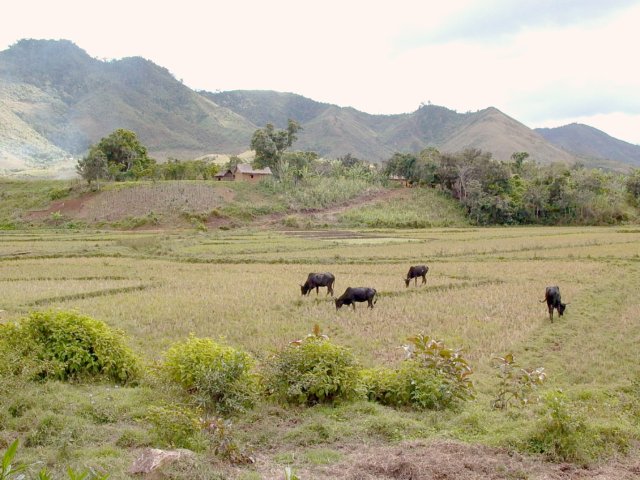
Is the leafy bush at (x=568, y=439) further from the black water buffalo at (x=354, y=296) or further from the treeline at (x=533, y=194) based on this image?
the treeline at (x=533, y=194)

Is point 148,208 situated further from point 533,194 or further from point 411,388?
point 411,388

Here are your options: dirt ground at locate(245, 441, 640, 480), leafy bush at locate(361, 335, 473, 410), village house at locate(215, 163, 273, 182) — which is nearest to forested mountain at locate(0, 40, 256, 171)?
village house at locate(215, 163, 273, 182)

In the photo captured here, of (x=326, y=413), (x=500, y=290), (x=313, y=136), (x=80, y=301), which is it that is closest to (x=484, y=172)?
(x=500, y=290)

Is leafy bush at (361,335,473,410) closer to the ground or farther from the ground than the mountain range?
closer to the ground

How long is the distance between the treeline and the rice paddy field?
26289mm

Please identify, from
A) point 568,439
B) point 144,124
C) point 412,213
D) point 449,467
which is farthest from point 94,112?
point 568,439

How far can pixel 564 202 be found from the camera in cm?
6281

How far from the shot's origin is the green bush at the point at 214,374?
7426 mm

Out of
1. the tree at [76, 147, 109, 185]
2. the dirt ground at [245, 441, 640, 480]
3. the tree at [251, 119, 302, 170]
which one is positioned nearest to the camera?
the dirt ground at [245, 441, 640, 480]

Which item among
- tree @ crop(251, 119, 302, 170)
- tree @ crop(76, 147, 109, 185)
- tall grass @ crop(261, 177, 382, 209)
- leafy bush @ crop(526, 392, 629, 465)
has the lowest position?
leafy bush @ crop(526, 392, 629, 465)

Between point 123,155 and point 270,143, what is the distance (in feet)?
76.9

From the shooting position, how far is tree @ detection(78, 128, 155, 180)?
71938 mm

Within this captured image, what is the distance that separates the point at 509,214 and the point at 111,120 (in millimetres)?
123574

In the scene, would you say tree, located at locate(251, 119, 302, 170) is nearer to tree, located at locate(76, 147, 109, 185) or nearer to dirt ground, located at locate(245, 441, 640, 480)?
tree, located at locate(76, 147, 109, 185)
